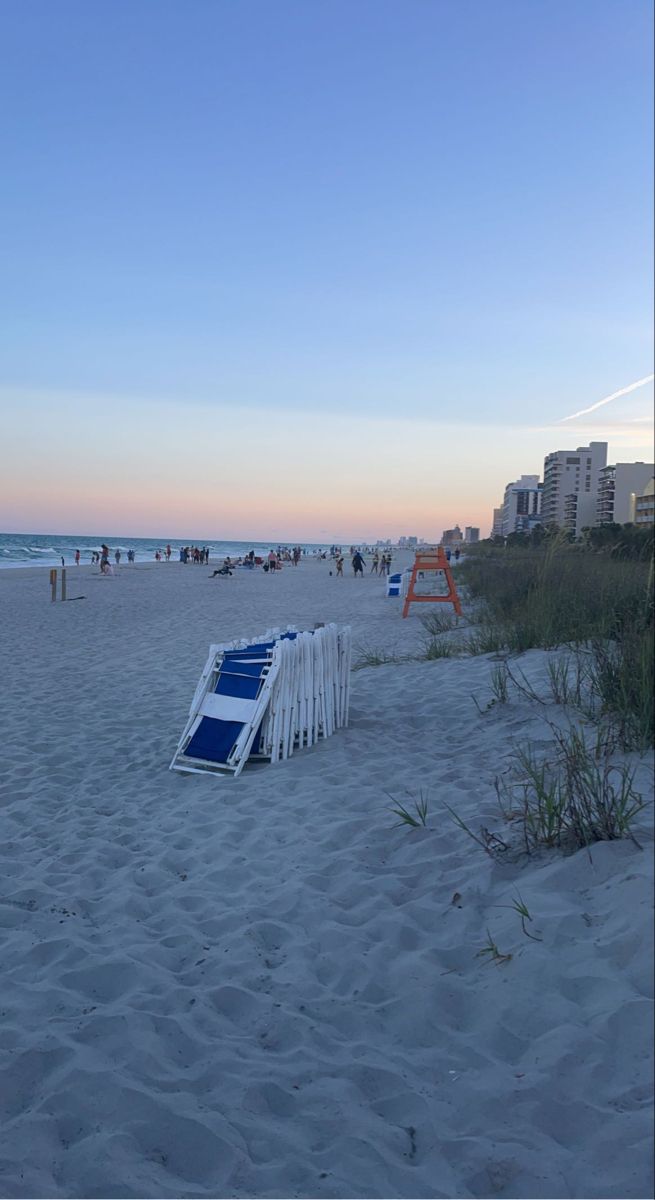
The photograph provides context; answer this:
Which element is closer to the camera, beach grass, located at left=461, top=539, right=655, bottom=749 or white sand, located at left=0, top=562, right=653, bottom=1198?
white sand, located at left=0, top=562, right=653, bottom=1198

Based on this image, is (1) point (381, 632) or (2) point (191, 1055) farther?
(1) point (381, 632)

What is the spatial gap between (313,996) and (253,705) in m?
3.05

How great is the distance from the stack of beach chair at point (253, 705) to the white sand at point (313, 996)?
376 mm

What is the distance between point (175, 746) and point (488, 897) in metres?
3.87

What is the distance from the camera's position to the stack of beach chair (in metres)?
5.86

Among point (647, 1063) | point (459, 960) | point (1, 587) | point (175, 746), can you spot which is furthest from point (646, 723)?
point (1, 587)

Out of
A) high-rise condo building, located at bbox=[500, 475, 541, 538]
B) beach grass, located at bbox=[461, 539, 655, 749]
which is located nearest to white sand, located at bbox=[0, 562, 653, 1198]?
beach grass, located at bbox=[461, 539, 655, 749]

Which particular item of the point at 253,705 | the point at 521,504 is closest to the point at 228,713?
the point at 253,705

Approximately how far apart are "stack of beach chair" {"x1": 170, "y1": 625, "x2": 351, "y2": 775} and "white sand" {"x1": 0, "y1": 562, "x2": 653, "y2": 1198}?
38 centimetres

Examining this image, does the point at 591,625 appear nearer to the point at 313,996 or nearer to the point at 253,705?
the point at 253,705

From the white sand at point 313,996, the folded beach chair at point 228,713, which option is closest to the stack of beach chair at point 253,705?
the folded beach chair at point 228,713

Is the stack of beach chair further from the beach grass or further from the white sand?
the beach grass

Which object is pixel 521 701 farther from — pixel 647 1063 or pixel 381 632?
pixel 381 632

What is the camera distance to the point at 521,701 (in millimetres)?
6398
